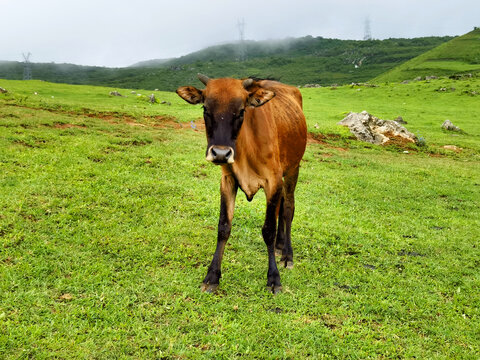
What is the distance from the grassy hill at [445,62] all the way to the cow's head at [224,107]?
286ft

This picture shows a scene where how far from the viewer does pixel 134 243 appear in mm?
6965

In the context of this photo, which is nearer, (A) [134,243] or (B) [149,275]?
(B) [149,275]

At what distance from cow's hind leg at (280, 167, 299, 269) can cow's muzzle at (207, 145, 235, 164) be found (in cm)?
291

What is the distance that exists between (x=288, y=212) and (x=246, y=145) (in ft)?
7.59

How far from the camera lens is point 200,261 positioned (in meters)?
6.70

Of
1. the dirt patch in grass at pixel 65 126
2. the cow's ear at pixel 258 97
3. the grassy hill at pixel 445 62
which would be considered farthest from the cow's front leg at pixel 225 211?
the grassy hill at pixel 445 62

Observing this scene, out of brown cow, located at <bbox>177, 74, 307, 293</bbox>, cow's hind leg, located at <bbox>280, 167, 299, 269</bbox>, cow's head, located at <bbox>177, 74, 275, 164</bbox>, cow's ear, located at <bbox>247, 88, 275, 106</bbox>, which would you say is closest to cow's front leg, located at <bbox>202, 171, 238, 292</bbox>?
brown cow, located at <bbox>177, 74, 307, 293</bbox>

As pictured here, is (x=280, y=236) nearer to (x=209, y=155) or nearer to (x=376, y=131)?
(x=209, y=155)

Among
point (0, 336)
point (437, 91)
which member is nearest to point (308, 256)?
point (0, 336)

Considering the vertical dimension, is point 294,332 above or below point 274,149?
below

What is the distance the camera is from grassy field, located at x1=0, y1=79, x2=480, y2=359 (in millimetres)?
4715

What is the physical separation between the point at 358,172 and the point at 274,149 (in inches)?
391

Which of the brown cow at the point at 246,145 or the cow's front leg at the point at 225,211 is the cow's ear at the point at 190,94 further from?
the cow's front leg at the point at 225,211

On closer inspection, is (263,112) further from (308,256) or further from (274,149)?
(308,256)
